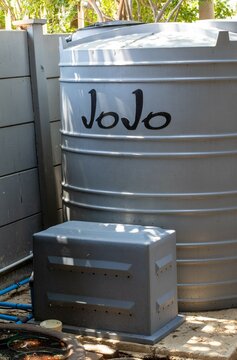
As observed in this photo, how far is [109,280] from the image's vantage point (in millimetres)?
4707

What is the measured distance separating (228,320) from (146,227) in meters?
0.83

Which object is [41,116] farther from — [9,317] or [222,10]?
[222,10]

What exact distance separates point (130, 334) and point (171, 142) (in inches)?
49.6

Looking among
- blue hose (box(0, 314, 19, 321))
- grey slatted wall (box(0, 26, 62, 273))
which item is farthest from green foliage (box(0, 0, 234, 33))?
blue hose (box(0, 314, 19, 321))

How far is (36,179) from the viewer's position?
606 centimetres

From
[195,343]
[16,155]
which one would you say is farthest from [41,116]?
[195,343]

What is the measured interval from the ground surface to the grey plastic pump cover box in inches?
2.3

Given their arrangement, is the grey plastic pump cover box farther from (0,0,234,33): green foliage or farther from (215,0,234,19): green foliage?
(215,0,234,19): green foliage

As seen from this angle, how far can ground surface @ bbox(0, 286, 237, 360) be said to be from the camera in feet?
14.7

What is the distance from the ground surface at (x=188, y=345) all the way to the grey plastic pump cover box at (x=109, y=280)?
0.19 ft

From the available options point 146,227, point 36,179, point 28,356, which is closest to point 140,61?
point 146,227

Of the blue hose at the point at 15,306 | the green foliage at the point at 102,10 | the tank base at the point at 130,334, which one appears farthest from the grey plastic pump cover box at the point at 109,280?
the green foliage at the point at 102,10

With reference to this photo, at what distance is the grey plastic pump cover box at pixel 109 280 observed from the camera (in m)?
4.63

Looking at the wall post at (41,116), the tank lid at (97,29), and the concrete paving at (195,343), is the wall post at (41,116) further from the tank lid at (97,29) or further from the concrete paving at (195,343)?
the concrete paving at (195,343)
